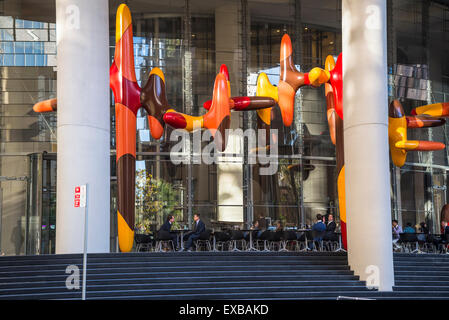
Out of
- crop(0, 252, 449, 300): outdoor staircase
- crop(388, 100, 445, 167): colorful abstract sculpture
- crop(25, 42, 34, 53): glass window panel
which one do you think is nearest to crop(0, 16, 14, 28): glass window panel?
crop(25, 42, 34, 53): glass window panel

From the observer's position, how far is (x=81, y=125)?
14266mm

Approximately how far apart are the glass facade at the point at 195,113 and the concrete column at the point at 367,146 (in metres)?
8.18

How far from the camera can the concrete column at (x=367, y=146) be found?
13789mm

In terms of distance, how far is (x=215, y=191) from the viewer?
2211 cm

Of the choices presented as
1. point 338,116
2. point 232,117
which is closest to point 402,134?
point 338,116

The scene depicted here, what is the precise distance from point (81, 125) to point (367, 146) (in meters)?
6.05

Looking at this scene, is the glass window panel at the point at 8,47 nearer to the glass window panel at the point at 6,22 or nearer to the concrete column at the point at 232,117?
the glass window panel at the point at 6,22

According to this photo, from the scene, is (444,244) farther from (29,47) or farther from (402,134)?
(29,47)

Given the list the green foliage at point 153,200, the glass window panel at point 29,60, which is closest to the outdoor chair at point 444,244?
the green foliage at point 153,200

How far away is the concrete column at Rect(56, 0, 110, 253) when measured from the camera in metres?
14.2

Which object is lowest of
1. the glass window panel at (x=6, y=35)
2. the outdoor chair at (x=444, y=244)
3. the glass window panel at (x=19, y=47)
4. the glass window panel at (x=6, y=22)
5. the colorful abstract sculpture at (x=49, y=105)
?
the outdoor chair at (x=444, y=244)
